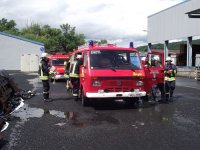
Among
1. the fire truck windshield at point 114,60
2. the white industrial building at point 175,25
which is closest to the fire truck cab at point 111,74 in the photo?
the fire truck windshield at point 114,60

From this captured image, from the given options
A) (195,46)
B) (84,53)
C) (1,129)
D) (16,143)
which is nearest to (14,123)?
(1,129)

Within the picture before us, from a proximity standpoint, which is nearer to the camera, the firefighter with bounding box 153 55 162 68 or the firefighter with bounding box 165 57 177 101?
the firefighter with bounding box 165 57 177 101

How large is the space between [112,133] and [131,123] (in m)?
1.28

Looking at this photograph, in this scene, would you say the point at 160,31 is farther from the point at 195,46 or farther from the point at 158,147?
the point at 158,147

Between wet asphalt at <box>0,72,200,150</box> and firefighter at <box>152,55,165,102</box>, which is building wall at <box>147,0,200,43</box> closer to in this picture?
firefighter at <box>152,55,165,102</box>

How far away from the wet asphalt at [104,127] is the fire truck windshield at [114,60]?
139cm

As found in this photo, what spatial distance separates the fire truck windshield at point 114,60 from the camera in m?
11.5

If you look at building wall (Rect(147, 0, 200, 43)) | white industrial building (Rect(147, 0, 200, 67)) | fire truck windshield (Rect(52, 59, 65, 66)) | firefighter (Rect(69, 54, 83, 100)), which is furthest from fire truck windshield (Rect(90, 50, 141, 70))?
building wall (Rect(147, 0, 200, 43))

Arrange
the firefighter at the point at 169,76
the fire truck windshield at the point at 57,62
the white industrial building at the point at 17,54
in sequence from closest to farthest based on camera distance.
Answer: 1. the firefighter at the point at 169,76
2. the fire truck windshield at the point at 57,62
3. the white industrial building at the point at 17,54

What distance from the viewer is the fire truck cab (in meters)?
11.1

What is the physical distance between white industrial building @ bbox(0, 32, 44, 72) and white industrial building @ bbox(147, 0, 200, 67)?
1605cm

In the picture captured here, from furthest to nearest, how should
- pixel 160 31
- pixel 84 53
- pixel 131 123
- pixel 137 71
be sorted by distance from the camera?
pixel 160 31, pixel 84 53, pixel 137 71, pixel 131 123

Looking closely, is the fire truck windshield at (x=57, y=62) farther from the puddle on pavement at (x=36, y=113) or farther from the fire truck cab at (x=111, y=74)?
the puddle on pavement at (x=36, y=113)

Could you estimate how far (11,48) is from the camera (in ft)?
162
